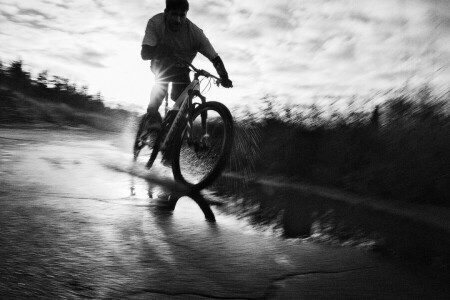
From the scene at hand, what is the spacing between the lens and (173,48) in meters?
5.54

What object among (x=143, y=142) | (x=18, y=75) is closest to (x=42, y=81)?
(x=18, y=75)

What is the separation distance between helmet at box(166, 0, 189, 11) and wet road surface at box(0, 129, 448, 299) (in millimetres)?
2454

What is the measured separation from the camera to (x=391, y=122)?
14.4ft

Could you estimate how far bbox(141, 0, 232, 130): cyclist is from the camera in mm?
5531

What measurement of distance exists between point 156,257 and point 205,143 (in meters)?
2.89

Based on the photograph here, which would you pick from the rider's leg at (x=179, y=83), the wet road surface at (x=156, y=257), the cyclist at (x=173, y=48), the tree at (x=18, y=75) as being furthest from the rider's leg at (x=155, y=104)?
the tree at (x=18, y=75)

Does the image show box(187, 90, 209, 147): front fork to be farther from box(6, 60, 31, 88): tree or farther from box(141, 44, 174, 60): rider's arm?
box(6, 60, 31, 88): tree

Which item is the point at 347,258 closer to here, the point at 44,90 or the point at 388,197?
the point at 388,197

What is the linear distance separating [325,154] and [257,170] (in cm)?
96

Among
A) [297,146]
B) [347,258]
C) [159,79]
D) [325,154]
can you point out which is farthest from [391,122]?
[159,79]

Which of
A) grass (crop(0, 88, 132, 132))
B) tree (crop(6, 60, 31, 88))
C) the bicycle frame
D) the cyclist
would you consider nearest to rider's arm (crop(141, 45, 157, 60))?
the cyclist

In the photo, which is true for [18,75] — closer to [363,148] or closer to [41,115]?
[41,115]

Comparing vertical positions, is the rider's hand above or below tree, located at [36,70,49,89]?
below

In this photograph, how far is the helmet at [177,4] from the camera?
545 centimetres
